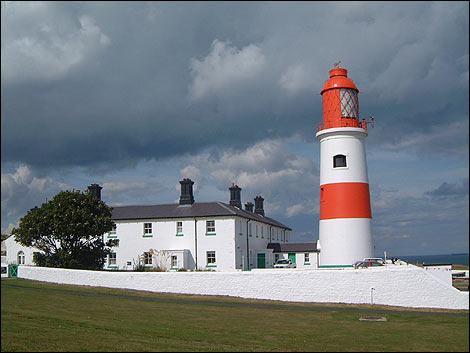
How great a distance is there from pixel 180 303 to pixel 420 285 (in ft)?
38.4

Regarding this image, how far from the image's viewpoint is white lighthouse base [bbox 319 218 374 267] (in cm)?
2773

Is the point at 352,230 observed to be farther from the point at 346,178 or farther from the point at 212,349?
the point at 212,349

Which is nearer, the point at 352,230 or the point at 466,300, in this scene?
the point at 466,300

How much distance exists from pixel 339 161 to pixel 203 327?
1593cm

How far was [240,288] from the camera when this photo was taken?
26.1 m

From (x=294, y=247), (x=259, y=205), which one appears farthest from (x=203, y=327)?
(x=259, y=205)

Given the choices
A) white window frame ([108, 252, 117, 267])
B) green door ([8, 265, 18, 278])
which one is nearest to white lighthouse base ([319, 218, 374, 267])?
green door ([8, 265, 18, 278])

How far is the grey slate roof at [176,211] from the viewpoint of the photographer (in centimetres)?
3947

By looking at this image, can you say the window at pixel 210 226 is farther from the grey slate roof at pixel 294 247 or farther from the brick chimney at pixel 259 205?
the brick chimney at pixel 259 205

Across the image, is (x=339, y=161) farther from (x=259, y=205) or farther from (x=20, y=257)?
(x=20, y=257)

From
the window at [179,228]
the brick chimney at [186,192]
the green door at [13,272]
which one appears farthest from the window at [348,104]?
the green door at [13,272]

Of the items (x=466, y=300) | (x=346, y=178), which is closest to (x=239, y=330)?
(x=466, y=300)

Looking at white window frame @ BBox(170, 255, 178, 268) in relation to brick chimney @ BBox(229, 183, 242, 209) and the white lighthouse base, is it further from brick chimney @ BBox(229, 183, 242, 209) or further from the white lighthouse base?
the white lighthouse base

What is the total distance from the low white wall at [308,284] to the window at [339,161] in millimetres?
6901
